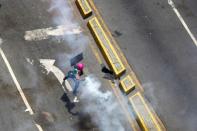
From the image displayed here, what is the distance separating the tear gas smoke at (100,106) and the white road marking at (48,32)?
252 cm

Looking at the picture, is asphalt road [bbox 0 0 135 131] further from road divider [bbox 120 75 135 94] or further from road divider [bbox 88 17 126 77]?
road divider [bbox 120 75 135 94]

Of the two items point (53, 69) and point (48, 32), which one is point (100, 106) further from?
point (48, 32)

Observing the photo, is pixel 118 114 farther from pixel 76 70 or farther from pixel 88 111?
pixel 76 70

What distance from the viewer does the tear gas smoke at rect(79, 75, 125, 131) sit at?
64.2 feet

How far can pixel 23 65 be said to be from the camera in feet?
67.3

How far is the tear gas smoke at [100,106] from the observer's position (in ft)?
64.2

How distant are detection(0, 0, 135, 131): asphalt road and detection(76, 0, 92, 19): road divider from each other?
0.31m

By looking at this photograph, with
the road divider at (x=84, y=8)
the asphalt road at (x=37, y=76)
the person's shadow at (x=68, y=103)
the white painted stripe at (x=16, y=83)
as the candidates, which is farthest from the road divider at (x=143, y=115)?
the road divider at (x=84, y=8)

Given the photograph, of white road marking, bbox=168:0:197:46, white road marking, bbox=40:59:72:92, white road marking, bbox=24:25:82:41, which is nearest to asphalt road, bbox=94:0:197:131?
white road marking, bbox=168:0:197:46

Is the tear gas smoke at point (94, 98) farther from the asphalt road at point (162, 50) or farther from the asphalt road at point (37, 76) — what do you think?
the asphalt road at point (162, 50)

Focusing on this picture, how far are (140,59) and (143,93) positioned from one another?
5.66 ft

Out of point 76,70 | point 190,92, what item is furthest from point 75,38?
point 190,92

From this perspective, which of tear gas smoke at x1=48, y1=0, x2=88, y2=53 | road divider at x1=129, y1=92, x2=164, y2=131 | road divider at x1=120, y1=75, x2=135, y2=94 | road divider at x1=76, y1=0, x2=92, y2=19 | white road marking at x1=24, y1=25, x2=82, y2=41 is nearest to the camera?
road divider at x1=129, y1=92, x2=164, y2=131

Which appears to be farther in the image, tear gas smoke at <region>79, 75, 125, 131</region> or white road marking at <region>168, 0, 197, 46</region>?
white road marking at <region>168, 0, 197, 46</region>
